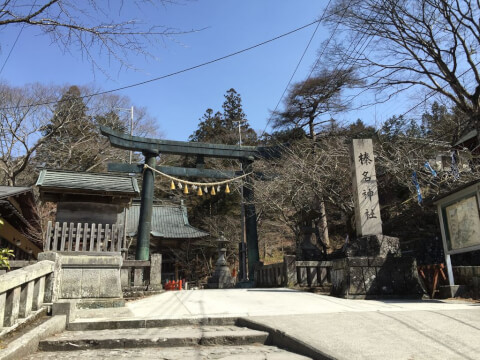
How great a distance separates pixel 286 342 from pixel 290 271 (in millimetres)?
6819

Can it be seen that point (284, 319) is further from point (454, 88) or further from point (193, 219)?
point (193, 219)

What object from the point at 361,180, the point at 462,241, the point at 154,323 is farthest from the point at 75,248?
the point at 462,241

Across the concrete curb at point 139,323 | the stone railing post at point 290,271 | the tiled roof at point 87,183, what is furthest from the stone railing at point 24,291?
the stone railing post at point 290,271

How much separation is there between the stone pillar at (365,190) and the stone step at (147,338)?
15.7 ft

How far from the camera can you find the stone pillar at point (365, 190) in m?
7.99

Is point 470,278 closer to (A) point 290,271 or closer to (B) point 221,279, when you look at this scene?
(A) point 290,271

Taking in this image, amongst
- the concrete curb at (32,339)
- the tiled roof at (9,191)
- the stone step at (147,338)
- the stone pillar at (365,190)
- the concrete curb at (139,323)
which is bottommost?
the stone step at (147,338)

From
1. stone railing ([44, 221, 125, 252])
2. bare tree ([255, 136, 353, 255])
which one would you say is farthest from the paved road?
bare tree ([255, 136, 353, 255])

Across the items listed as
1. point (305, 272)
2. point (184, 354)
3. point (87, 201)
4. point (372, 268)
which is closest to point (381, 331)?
point (184, 354)

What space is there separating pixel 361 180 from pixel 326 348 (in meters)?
6.13

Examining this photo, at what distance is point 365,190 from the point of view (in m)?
8.43

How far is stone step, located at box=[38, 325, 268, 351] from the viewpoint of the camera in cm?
365

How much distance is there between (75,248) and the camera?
8781 millimetres

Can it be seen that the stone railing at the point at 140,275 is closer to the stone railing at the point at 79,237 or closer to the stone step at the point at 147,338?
the stone railing at the point at 79,237
